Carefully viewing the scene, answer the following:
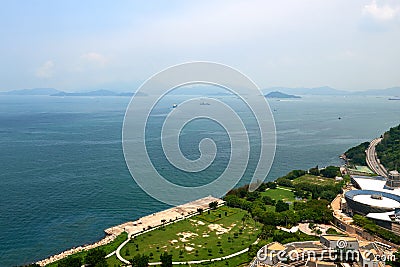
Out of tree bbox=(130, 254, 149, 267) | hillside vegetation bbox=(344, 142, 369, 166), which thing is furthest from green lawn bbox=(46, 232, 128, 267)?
hillside vegetation bbox=(344, 142, 369, 166)

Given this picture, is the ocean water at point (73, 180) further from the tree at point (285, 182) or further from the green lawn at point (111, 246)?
the tree at point (285, 182)

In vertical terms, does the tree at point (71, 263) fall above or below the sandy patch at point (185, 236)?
above

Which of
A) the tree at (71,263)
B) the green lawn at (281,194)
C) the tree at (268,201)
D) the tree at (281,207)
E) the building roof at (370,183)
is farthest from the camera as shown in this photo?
the green lawn at (281,194)

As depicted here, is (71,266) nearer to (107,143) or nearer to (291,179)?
(291,179)

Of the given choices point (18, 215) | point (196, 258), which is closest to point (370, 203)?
point (196, 258)

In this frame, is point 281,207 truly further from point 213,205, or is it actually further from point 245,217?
point 213,205

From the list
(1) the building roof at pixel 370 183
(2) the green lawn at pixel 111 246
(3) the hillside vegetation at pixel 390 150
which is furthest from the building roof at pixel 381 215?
(3) the hillside vegetation at pixel 390 150
